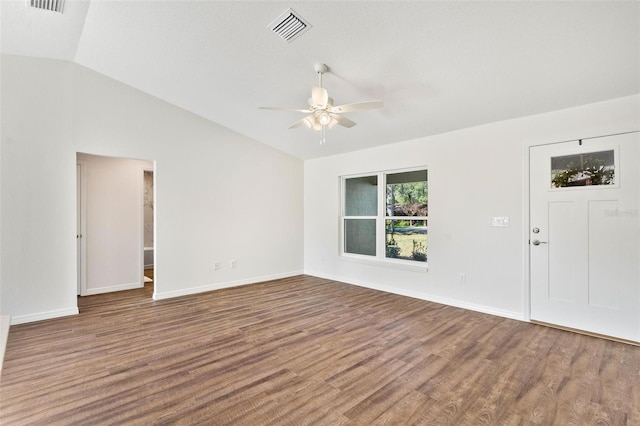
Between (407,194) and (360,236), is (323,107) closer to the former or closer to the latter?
(407,194)

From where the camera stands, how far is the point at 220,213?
17.4 ft

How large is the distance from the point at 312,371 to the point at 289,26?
3072 mm

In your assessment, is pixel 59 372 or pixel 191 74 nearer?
pixel 59 372

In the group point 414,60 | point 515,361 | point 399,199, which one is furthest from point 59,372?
point 399,199

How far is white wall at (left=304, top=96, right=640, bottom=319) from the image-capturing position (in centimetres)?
347

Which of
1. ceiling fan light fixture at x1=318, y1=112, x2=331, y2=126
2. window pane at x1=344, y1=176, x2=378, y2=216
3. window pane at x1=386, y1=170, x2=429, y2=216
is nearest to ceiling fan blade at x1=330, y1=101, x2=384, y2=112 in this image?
ceiling fan light fixture at x1=318, y1=112, x2=331, y2=126

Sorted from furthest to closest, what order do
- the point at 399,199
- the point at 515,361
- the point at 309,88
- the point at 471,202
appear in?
the point at 399,199 → the point at 471,202 → the point at 309,88 → the point at 515,361

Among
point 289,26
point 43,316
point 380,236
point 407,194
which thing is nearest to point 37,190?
point 43,316

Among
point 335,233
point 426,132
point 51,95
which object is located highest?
point 51,95

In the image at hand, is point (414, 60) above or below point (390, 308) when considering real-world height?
above

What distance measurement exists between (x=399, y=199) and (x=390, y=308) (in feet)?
6.11

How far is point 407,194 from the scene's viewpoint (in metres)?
5.08

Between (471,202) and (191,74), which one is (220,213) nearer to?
(191,74)

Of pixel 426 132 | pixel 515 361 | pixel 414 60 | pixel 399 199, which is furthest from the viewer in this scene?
pixel 399 199
